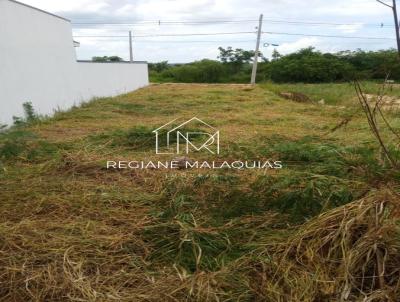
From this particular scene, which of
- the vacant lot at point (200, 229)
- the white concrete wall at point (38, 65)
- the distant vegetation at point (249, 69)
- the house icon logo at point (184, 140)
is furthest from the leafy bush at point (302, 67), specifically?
the vacant lot at point (200, 229)

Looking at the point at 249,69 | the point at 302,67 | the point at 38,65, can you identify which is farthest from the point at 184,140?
the point at 249,69

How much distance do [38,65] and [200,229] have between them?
6.81 meters

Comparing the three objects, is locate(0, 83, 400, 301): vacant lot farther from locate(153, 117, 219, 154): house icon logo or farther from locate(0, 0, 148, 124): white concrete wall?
locate(0, 0, 148, 124): white concrete wall

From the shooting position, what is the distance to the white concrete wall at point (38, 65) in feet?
22.9

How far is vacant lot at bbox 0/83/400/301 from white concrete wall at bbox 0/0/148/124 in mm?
2886

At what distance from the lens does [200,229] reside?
2531mm

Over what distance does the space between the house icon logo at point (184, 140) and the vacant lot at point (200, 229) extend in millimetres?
387

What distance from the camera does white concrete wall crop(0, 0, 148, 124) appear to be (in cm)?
696

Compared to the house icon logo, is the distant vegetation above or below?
below

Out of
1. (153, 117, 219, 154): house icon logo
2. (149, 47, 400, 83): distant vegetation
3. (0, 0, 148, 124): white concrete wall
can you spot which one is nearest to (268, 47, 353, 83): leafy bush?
(149, 47, 400, 83): distant vegetation

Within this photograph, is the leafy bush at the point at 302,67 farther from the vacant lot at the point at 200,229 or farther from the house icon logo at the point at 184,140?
the vacant lot at the point at 200,229

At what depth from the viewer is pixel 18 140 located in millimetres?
4988

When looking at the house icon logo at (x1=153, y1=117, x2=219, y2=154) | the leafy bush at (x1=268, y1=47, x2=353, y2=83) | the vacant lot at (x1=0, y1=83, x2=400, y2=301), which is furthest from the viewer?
the leafy bush at (x1=268, y1=47, x2=353, y2=83)

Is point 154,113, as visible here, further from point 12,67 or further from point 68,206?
point 68,206
